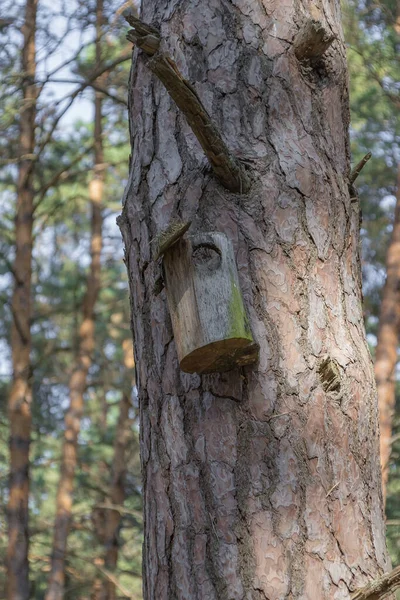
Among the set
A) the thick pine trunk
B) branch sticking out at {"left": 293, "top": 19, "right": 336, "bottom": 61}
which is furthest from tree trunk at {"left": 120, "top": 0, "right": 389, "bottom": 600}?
the thick pine trunk

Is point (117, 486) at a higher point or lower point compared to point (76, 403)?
lower

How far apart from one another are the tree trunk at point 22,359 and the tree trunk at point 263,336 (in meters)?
5.25

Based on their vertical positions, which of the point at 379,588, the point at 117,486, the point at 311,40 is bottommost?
the point at 379,588

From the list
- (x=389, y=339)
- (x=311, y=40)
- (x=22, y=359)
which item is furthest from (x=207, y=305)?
(x=22, y=359)

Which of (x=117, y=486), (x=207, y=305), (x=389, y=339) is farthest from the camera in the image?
(x=117, y=486)

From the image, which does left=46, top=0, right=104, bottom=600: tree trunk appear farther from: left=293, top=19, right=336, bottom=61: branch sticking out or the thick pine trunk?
left=293, top=19, right=336, bottom=61: branch sticking out

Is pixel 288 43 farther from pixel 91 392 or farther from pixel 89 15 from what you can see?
pixel 91 392

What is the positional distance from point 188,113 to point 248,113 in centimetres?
30

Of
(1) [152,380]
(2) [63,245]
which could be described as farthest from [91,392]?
(1) [152,380]

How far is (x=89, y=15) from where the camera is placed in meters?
7.07

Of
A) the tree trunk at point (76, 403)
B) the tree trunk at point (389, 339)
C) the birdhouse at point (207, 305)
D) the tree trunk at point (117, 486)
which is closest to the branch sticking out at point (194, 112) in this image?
the birdhouse at point (207, 305)

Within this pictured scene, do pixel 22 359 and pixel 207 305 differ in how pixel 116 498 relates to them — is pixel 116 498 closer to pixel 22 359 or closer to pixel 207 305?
pixel 22 359

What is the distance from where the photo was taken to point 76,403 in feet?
30.7

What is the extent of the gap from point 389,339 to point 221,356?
245 inches
